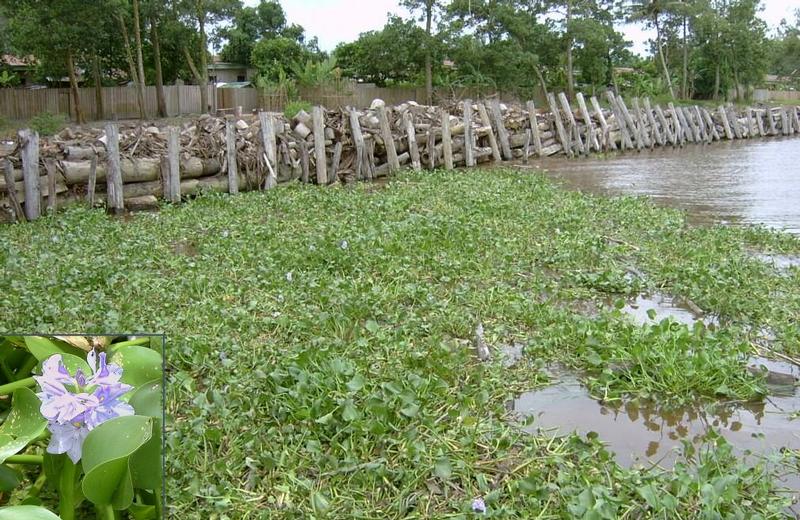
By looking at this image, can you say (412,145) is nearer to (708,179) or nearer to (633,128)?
(708,179)

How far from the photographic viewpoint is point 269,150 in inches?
527

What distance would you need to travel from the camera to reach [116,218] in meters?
11.0

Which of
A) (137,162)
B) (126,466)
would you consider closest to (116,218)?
(137,162)

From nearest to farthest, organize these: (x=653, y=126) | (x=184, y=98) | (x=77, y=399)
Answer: (x=77, y=399), (x=653, y=126), (x=184, y=98)

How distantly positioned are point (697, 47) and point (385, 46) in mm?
27536

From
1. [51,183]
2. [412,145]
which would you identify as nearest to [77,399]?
[51,183]

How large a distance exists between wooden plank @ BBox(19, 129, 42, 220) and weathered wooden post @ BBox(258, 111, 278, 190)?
392 cm

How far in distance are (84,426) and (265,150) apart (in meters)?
12.6

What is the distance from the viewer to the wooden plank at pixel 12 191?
1005cm

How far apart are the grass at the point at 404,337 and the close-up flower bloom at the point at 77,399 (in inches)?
74.1

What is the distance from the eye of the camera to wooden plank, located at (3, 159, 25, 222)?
1005cm

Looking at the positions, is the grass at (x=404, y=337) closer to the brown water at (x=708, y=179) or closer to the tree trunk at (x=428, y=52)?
the brown water at (x=708, y=179)

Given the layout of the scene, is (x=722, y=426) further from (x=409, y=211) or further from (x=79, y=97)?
(x=79, y=97)

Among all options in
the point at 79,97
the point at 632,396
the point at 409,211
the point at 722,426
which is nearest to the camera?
the point at 722,426
